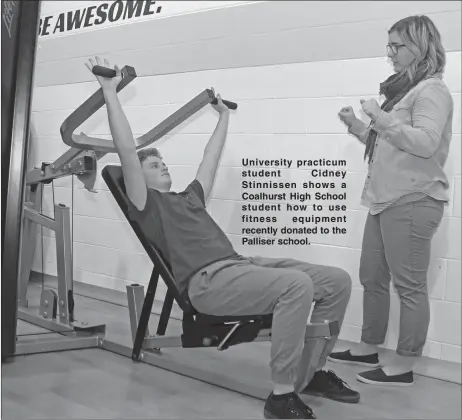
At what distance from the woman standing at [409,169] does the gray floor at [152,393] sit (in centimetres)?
17

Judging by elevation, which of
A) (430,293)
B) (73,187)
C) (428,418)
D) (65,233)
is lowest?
(428,418)

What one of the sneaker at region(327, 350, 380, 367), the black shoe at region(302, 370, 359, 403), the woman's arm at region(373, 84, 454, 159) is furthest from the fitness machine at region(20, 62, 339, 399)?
the woman's arm at region(373, 84, 454, 159)

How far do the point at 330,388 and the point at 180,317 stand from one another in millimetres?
1056

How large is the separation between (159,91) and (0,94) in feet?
4.76

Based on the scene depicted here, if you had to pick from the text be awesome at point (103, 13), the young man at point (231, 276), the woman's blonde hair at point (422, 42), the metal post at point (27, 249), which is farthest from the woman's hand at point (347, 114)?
the metal post at point (27, 249)

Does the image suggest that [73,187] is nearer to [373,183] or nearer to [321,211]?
[321,211]

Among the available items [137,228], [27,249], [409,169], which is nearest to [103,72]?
[137,228]

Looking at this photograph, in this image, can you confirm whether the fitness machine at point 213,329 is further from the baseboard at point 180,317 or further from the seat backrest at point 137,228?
the baseboard at point 180,317

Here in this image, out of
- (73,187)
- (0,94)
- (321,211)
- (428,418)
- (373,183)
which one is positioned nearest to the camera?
(0,94)

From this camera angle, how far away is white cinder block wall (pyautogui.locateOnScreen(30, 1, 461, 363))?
2.81 m

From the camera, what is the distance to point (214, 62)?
3.23m

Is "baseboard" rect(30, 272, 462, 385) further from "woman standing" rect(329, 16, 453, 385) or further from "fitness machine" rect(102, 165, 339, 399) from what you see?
"fitness machine" rect(102, 165, 339, 399)

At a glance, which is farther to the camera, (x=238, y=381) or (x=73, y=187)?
(x=73, y=187)

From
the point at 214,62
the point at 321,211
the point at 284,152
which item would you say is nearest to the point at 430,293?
the point at 321,211
